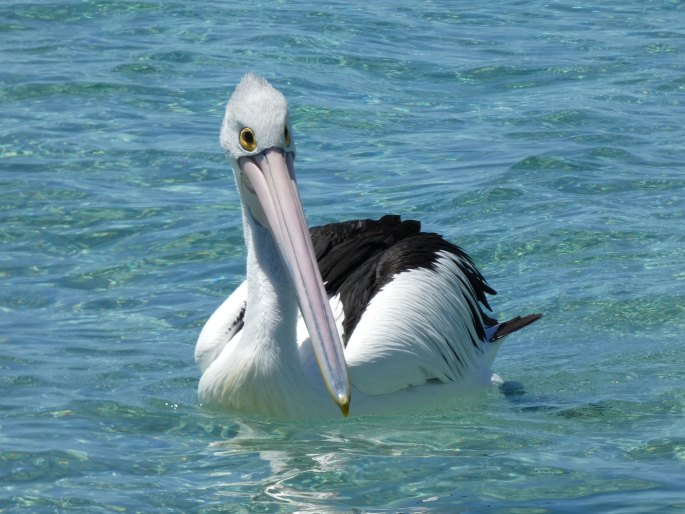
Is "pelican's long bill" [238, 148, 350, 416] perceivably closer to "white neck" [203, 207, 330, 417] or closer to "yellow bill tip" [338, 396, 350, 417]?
"yellow bill tip" [338, 396, 350, 417]

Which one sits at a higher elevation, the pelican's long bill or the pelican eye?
the pelican eye

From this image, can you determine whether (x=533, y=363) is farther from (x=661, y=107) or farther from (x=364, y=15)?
(x=364, y=15)

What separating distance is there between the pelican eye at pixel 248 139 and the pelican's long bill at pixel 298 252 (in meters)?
0.04

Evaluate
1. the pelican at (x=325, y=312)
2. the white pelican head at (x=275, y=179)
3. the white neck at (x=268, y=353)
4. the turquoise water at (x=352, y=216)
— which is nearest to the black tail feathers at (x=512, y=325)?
the pelican at (x=325, y=312)

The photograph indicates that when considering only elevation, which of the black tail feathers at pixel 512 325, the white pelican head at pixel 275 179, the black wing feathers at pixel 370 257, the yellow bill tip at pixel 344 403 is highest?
the white pelican head at pixel 275 179

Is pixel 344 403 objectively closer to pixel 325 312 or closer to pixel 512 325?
pixel 325 312

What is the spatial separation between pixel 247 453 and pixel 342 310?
2.66ft

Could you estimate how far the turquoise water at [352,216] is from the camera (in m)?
4.25

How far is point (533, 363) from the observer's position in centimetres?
577

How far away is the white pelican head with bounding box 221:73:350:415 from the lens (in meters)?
4.31

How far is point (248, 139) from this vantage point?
462 centimetres

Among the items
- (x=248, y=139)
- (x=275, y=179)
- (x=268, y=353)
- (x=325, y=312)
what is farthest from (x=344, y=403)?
(x=248, y=139)

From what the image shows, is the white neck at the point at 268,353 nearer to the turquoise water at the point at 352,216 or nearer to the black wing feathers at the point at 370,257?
the turquoise water at the point at 352,216

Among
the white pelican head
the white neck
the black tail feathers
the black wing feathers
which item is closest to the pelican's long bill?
the white pelican head
